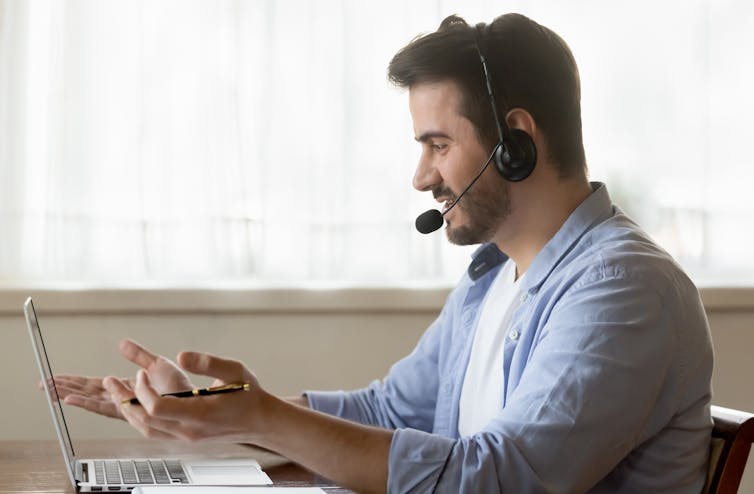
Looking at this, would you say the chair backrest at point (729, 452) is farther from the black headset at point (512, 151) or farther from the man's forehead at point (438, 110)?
the man's forehead at point (438, 110)

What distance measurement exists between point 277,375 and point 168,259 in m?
0.35

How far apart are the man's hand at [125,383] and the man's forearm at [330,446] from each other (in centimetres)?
10

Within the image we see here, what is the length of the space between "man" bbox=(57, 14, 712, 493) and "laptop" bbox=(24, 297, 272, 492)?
0.27ft

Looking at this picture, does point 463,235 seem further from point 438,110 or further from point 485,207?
point 438,110

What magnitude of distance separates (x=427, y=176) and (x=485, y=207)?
97 mm

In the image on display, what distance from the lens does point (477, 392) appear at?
154 cm

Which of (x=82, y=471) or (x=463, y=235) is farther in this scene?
(x=463, y=235)

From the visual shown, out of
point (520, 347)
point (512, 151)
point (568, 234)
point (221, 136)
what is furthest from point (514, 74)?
point (221, 136)

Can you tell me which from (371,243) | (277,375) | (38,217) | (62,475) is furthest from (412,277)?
(62,475)

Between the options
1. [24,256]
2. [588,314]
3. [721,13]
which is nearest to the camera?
[588,314]

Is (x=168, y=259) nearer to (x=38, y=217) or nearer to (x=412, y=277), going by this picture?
(x=38, y=217)

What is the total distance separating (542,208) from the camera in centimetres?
148

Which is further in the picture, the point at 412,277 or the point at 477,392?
the point at 412,277

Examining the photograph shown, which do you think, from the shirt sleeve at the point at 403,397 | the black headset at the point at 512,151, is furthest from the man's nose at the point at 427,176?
the shirt sleeve at the point at 403,397
